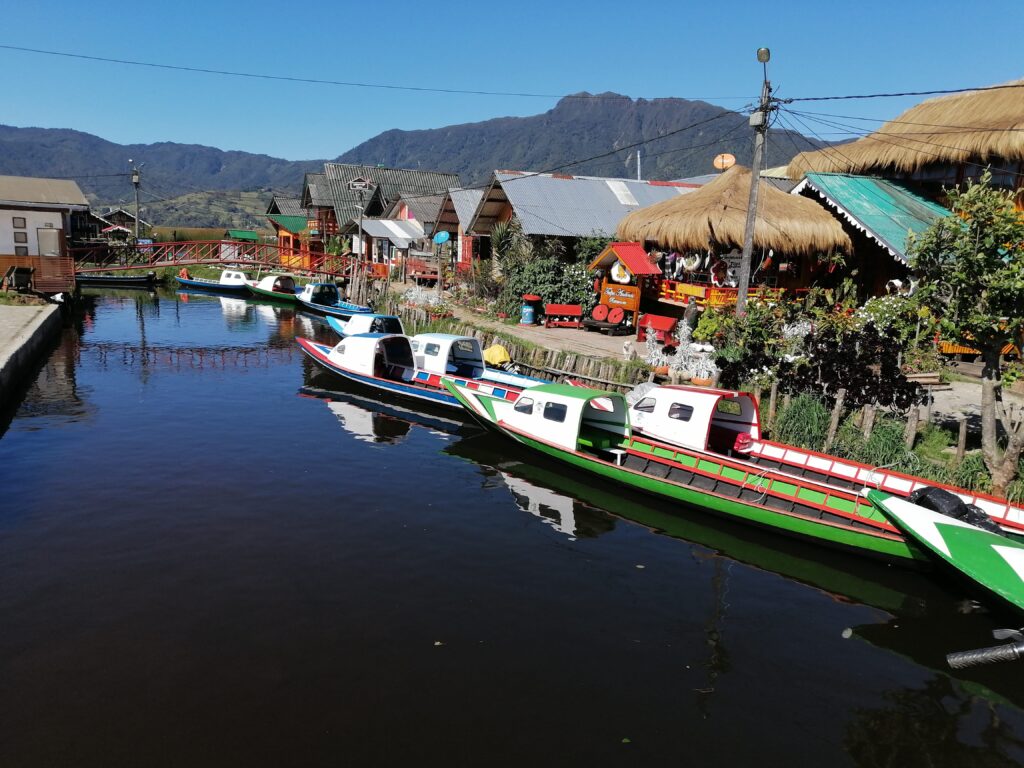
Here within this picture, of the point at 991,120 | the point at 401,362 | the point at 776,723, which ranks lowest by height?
Answer: the point at 776,723

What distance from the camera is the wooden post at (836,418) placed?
16.8 metres

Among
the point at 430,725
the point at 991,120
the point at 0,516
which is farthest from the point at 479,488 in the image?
the point at 991,120

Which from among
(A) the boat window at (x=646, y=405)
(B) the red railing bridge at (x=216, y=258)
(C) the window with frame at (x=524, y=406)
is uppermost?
(B) the red railing bridge at (x=216, y=258)

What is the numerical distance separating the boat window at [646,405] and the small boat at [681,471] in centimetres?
48

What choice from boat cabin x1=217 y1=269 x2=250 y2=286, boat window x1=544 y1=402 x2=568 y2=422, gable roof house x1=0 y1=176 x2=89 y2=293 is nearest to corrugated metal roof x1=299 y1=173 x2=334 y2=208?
boat cabin x1=217 y1=269 x2=250 y2=286

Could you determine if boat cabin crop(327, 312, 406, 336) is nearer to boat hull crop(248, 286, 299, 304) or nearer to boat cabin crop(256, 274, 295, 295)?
boat hull crop(248, 286, 299, 304)

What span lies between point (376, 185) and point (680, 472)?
173 feet

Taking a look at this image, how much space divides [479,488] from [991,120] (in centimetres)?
2177

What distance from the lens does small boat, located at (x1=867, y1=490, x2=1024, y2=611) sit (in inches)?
429

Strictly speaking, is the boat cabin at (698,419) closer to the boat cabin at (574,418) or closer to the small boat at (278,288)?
the boat cabin at (574,418)

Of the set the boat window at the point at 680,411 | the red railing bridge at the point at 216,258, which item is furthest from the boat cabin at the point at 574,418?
the red railing bridge at the point at 216,258

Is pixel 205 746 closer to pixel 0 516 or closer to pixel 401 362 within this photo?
pixel 0 516

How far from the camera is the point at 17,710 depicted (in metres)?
8.70

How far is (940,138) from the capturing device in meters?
25.4
